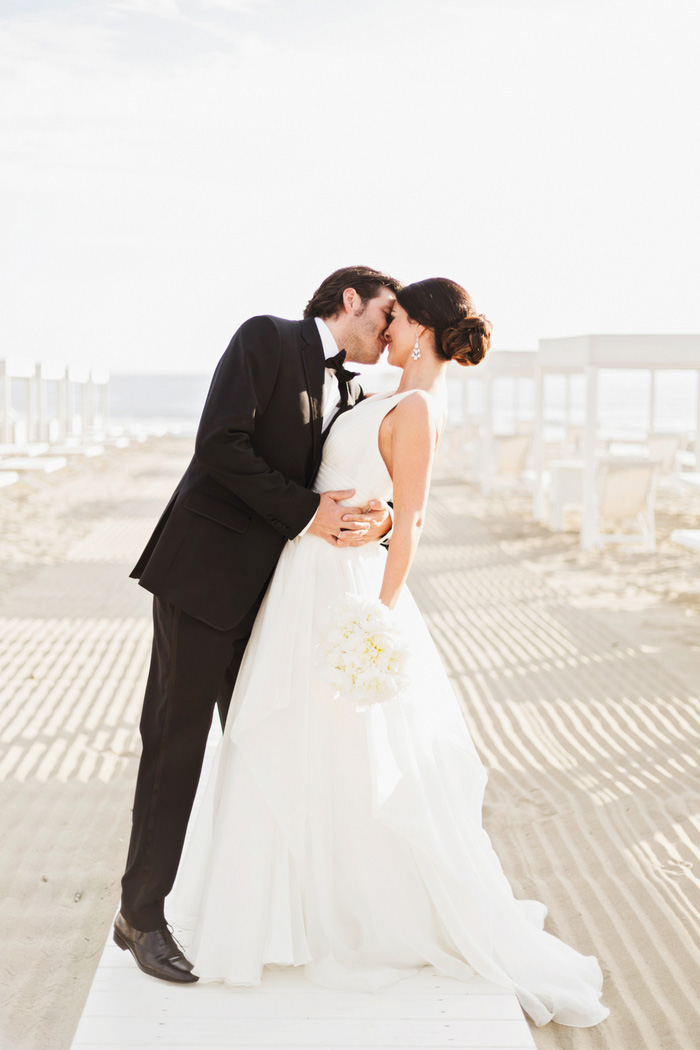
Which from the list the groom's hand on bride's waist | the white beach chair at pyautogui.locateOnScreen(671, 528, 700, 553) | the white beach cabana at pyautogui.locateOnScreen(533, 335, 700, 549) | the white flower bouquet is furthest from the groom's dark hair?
the white beach cabana at pyautogui.locateOnScreen(533, 335, 700, 549)

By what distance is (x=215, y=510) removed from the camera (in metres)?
2.43

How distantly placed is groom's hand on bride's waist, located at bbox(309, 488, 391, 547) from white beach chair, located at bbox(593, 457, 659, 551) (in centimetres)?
878

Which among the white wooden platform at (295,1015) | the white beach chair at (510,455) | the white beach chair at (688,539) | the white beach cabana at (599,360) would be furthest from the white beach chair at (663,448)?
the white wooden platform at (295,1015)

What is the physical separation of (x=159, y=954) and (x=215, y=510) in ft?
3.86

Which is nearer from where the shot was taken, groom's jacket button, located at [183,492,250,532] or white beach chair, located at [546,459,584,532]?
groom's jacket button, located at [183,492,250,532]

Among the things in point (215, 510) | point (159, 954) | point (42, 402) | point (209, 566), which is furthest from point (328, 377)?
point (42, 402)

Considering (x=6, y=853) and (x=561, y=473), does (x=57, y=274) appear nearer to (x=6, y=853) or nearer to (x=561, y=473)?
(x=561, y=473)

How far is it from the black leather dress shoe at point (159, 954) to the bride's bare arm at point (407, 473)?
108 cm

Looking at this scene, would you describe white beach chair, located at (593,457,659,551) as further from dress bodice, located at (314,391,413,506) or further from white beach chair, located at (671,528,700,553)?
dress bodice, located at (314,391,413,506)

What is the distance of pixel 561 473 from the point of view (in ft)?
39.5

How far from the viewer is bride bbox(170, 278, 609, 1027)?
2.37 meters

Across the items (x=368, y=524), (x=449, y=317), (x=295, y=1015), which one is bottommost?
(x=295, y=1015)

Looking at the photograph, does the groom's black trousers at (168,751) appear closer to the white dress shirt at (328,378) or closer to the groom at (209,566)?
the groom at (209,566)

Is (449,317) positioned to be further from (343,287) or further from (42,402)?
(42,402)
